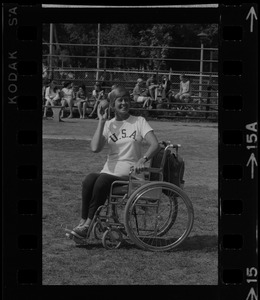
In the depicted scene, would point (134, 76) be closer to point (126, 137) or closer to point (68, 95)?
point (68, 95)

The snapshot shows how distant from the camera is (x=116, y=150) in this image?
19.6 ft

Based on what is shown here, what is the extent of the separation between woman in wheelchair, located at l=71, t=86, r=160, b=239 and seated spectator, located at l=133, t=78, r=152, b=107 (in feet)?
0.42

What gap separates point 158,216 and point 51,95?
64.8 inches

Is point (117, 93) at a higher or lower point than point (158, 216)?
higher
